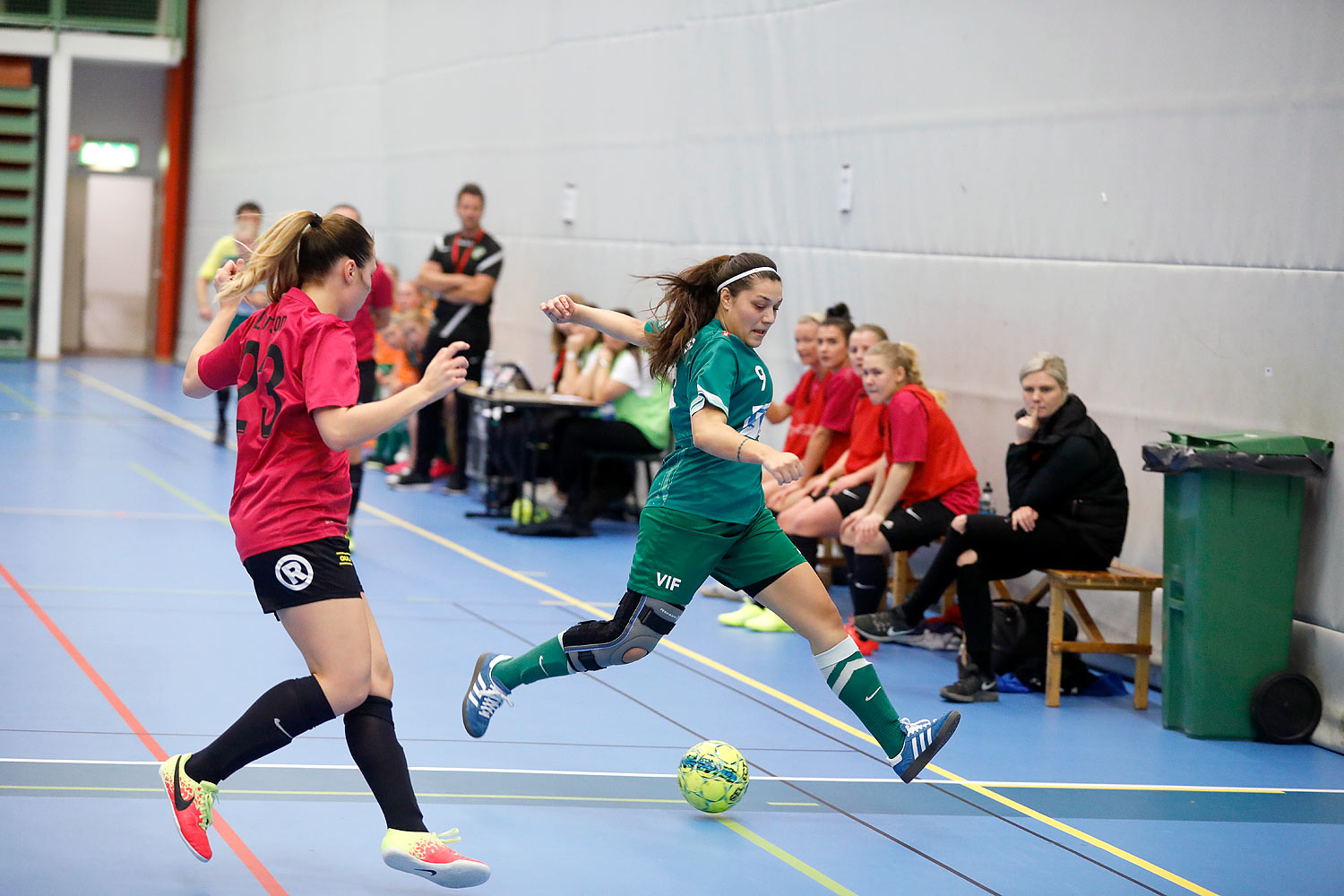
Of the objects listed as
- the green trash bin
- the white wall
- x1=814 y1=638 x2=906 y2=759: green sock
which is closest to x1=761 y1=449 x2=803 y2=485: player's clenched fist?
x1=814 y1=638 x2=906 y2=759: green sock

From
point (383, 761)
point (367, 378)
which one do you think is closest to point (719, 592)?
point (367, 378)

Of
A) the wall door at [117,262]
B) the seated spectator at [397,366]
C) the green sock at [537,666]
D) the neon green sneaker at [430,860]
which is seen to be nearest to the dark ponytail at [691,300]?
the green sock at [537,666]

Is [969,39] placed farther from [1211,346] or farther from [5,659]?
[5,659]

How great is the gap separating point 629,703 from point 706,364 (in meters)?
1.98

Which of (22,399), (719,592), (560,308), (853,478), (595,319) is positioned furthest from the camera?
(22,399)

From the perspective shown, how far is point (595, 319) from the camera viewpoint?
4.92 m

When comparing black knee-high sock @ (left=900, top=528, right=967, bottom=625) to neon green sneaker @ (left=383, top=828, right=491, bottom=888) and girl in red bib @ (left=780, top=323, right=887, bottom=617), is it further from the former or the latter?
neon green sneaker @ (left=383, top=828, right=491, bottom=888)

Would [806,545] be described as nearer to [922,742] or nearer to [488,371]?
[922,742]

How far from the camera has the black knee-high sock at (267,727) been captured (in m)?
3.72

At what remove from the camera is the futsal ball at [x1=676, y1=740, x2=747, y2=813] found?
181 inches

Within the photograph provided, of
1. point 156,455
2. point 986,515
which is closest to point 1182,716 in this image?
point 986,515

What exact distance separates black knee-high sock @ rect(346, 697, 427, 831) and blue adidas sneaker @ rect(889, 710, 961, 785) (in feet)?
5.48

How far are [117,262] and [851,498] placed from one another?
1949 cm

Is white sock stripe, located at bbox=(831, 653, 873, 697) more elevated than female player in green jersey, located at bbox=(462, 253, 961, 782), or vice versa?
female player in green jersey, located at bbox=(462, 253, 961, 782)
